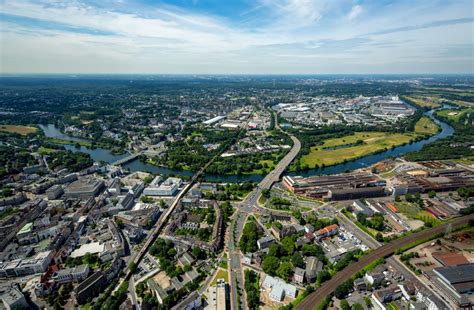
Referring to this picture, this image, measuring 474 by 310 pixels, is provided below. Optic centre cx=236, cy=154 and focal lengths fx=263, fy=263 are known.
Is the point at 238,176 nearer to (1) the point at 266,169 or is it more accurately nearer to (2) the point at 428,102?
(1) the point at 266,169

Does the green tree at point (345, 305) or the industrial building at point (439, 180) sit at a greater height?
the industrial building at point (439, 180)

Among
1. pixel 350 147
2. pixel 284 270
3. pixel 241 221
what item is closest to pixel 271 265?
pixel 284 270

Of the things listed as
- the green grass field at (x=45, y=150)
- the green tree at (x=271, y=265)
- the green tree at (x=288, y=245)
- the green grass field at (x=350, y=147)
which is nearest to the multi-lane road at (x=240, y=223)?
the green tree at (x=271, y=265)

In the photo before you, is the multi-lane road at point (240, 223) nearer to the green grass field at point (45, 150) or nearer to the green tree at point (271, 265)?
the green tree at point (271, 265)

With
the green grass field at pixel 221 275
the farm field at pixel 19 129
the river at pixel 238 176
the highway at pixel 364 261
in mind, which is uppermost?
the farm field at pixel 19 129

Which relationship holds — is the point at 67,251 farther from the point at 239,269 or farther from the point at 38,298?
the point at 239,269

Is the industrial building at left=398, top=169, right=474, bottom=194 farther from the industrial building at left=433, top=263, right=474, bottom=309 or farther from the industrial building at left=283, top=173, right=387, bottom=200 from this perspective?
the industrial building at left=433, top=263, right=474, bottom=309

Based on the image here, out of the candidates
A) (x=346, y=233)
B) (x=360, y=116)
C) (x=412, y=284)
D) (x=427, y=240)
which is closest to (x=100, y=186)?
(x=346, y=233)
